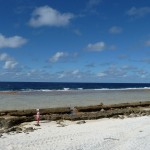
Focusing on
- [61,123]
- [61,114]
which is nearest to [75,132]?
[61,123]

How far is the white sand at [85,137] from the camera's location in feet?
51.2

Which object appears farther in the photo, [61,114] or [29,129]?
[61,114]

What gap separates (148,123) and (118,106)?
9.37 metres

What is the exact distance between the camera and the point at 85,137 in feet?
58.1

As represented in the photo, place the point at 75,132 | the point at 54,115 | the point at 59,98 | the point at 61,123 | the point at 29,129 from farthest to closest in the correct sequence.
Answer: the point at 59,98, the point at 54,115, the point at 61,123, the point at 29,129, the point at 75,132

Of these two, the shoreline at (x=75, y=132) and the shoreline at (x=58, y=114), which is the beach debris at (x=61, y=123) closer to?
the shoreline at (x=75, y=132)

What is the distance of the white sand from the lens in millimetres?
15617

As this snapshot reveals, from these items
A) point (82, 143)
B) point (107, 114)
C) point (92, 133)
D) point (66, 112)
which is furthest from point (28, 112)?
point (82, 143)

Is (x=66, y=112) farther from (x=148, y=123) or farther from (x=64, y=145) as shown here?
(x=64, y=145)

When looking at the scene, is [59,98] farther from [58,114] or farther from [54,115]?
[54,115]

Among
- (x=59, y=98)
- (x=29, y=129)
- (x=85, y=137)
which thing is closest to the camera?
(x=85, y=137)

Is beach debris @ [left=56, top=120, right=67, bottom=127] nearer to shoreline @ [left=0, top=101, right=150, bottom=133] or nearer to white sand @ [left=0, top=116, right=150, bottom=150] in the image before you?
white sand @ [left=0, top=116, right=150, bottom=150]

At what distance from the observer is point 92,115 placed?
2491 centimetres

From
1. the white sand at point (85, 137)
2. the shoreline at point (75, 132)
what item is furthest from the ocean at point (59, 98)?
the white sand at point (85, 137)
